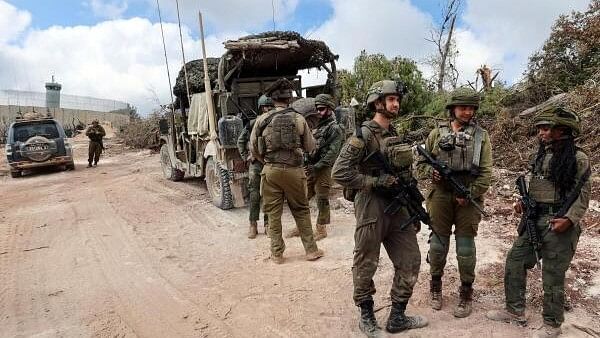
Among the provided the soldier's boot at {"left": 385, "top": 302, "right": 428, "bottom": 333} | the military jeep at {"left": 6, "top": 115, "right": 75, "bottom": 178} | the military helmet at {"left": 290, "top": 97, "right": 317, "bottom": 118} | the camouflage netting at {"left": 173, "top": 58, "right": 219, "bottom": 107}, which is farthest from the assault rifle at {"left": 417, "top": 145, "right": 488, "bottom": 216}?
the military jeep at {"left": 6, "top": 115, "right": 75, "bottom": 178}

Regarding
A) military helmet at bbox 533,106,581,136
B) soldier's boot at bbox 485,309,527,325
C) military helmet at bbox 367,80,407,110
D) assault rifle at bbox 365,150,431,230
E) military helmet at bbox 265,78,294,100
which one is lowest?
soldier's boot at bbox 485,309,527,325

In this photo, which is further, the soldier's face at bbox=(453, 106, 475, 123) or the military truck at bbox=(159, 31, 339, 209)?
the military truck at bbox=(159, 31, 339, 209)

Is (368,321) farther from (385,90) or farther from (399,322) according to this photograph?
Answer: (385,90)

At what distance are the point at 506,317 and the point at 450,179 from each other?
3.71ft

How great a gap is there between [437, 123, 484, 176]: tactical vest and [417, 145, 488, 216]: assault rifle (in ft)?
0.32

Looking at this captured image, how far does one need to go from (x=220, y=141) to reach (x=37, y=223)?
3.37m

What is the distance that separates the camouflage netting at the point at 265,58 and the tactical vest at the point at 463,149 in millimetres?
4064

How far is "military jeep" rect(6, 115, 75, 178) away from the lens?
1320 centimetres

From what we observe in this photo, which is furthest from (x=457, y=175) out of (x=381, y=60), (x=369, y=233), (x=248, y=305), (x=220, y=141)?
(x=381, y=60)

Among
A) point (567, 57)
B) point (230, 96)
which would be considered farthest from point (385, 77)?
point (230, 96)

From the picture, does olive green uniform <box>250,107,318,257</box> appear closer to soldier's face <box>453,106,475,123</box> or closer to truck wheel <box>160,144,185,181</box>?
soldier's face <box>453,106,475,123</box>

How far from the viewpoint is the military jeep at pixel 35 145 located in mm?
13195

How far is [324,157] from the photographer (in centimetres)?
563

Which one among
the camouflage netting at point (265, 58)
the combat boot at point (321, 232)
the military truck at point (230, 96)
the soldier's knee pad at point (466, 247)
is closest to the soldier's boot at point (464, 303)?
the soldier's knee pad at point (466, 247)
